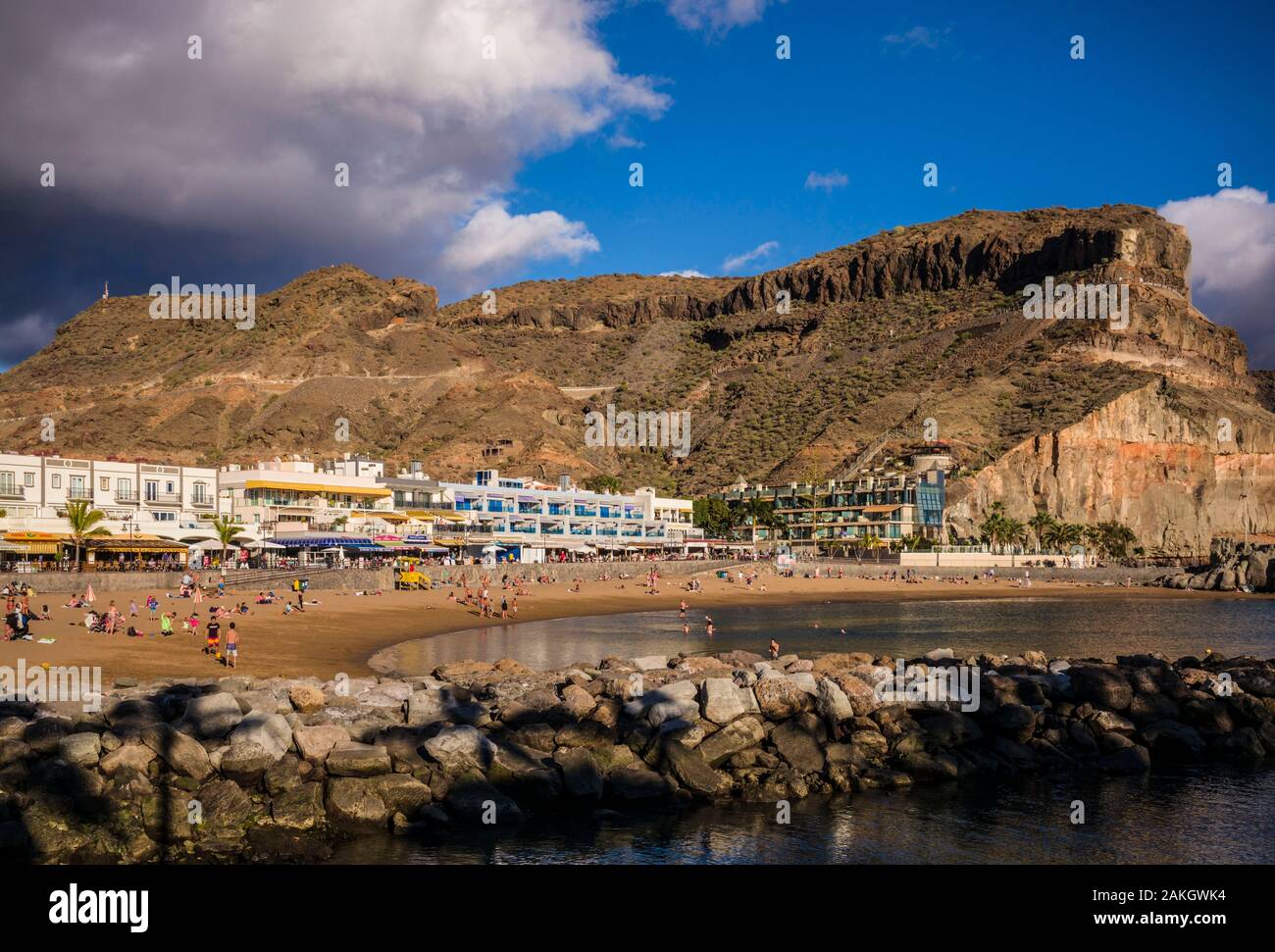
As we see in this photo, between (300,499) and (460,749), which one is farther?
(300,499)

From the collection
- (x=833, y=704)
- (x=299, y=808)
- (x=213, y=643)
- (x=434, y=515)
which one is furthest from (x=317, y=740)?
(x=434, y=515)

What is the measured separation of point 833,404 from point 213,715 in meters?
Result: 161

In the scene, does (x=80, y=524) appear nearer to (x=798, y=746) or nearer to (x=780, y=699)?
(x=780, y=699)

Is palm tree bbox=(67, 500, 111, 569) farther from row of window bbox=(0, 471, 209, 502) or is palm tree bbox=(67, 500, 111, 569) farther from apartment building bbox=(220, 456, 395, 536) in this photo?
apartment building bbox=(220, 456, 395, 536)

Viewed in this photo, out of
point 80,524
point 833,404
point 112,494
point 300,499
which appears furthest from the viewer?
point 833,404

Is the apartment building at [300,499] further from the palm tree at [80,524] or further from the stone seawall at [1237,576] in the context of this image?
the stone seawall at [1237,576]

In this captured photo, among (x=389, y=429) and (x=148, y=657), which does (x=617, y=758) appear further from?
(x=389, y=429)

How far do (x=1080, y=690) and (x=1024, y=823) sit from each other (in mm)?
8332

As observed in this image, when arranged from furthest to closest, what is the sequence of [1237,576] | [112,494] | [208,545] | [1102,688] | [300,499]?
1. [1237,576]
2. [300,499]
3. [112,494]
4. [208,545]
5. [1102,688]

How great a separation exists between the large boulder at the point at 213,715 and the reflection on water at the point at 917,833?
441cm

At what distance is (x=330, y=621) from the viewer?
41.5m

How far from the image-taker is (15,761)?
16.5m

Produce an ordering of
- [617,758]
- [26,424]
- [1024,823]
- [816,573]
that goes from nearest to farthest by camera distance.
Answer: [1024,823] → [617,758] → [816,573] → [26,424]
